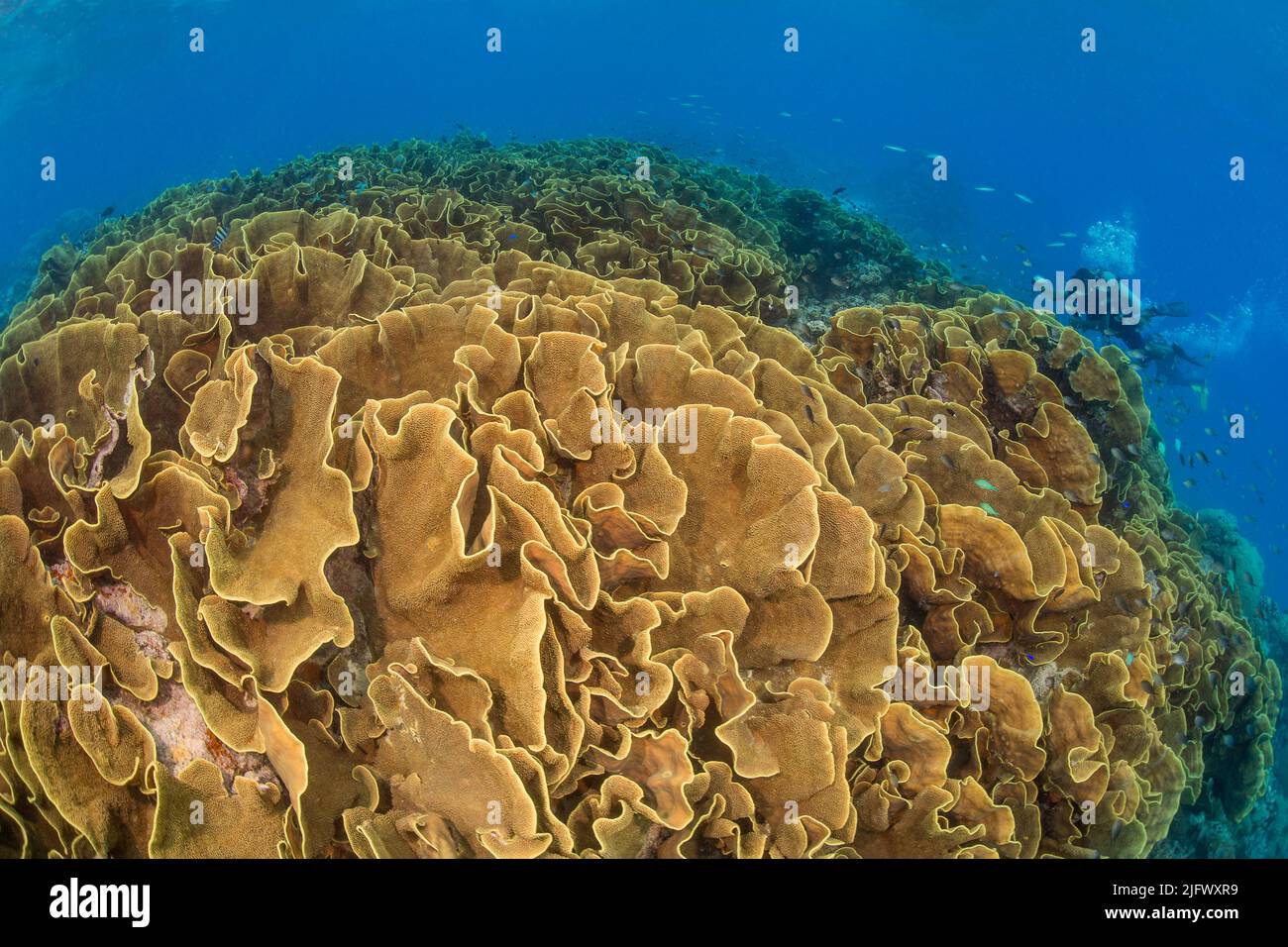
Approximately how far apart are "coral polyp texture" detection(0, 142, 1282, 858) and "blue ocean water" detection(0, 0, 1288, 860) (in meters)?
11.3

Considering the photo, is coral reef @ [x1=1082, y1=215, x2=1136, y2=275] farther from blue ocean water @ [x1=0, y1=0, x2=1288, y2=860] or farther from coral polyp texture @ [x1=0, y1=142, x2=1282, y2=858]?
coral polyp texture @ [x1=0, y1=142, x2=1282, y2=858]

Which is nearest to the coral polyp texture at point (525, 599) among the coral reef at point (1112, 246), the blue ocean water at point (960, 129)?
the blue ocean water at point (960, 129)

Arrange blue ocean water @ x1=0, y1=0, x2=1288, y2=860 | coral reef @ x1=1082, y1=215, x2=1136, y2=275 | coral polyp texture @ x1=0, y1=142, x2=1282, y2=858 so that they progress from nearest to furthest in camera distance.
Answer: coral polyp texture @ x1=0, y1=142, x2=1282, y2=858 < blue ocean water @ x1=0, y1=0, x2=1288, y2=860 < coral reef @ x1=1082, y1=215, x2=1136, y2=275

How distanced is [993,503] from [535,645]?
3783mm

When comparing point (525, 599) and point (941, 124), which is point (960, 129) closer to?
point (941, 124)

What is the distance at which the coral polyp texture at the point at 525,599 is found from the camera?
2736 mm

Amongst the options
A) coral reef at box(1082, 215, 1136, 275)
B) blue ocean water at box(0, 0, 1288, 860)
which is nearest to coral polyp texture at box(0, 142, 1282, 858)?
blue ocean water at box(0, 0, 1288, 860)

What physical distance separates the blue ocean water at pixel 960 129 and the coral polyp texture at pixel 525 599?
11.3 meters

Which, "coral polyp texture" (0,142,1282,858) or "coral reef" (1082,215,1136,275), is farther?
"coral reef" (1082,215,1136,275)

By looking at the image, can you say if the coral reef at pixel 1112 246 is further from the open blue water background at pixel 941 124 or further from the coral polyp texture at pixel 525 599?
the coral polyp texture at pixel 525 599

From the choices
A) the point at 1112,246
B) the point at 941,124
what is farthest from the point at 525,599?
the point at 941,124

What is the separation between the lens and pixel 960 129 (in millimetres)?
114750

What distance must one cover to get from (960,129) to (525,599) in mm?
138952

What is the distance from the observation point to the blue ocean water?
41594 mm
